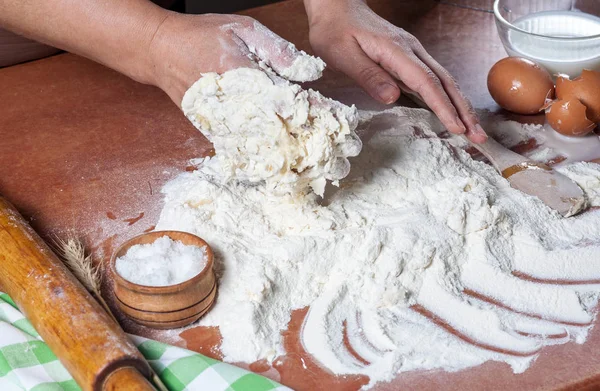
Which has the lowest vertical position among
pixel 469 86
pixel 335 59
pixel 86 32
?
pixel 469 86

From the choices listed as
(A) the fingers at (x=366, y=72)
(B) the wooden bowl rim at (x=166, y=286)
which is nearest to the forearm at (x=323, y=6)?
(A) the fingers at (x=366, y=72)

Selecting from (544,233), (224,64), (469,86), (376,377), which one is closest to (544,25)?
(469,86)

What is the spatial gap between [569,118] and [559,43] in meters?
0.24

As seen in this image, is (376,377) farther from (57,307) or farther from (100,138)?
(100,138)

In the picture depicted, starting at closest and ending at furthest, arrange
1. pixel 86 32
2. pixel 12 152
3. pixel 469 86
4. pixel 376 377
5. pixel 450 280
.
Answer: pixel 376 377 → pixel 450 280 → pixel 86 32 → pixel 12 152 → pixel 469 86

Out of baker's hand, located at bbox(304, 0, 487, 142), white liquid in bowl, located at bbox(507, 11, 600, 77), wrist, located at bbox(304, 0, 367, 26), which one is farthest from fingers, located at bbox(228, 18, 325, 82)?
white liquid in bowl, located at bbox(507, 11, 600, 77)

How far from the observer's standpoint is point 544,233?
1.37 m

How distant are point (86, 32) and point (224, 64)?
1.19 ft

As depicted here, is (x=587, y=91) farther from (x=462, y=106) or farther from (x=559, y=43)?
(x=462, y=106)

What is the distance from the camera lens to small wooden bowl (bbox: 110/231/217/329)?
1126mm

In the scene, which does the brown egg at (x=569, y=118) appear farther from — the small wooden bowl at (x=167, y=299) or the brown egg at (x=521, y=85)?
the small wooden bowl at (x=167, y=299)

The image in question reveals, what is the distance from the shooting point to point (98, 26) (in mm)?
1457

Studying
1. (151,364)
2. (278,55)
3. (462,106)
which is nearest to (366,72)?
(462,106)

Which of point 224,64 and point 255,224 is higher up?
point 224,64
